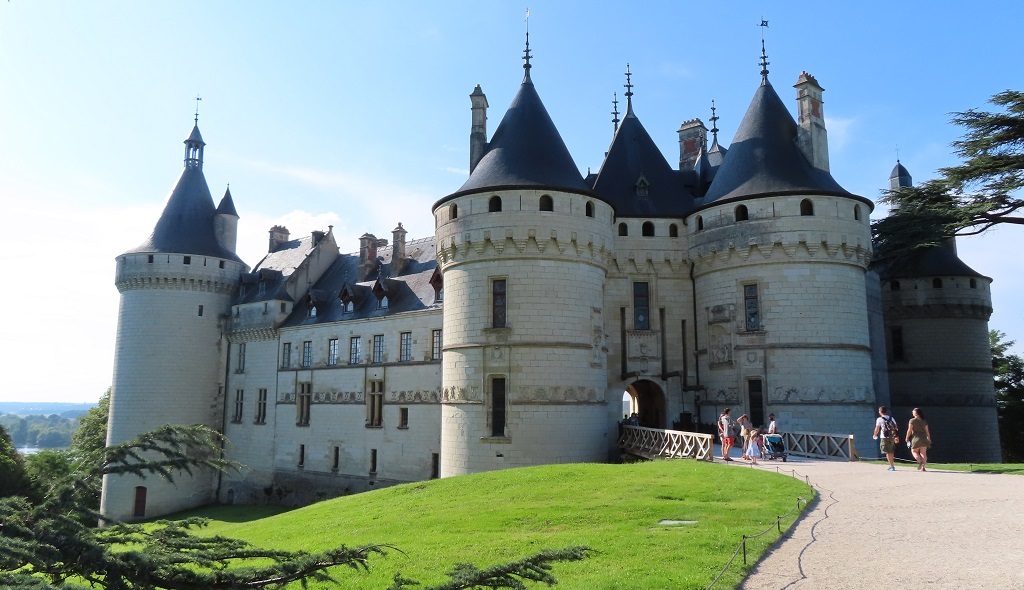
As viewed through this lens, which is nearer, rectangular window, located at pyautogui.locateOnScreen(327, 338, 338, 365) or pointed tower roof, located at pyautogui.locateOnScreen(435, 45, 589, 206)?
pointed tower roof, located at pyautogui.locateOnScreen(435, 45, 589, 206)

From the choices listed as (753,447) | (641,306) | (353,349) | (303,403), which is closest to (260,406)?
(303,403)

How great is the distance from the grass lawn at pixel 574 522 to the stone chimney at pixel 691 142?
1939 cm

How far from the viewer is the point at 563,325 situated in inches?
945

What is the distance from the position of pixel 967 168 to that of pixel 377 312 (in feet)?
81.1

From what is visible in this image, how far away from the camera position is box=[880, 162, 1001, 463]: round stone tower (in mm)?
33688

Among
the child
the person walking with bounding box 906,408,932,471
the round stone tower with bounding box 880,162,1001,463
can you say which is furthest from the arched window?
the round stone tower with bounding box 880,162,1001,463

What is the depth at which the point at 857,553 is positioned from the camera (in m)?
9.66

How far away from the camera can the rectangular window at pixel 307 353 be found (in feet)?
121

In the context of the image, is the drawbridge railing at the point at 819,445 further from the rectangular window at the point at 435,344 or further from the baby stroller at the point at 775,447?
the rectangular window at the point at 435,344

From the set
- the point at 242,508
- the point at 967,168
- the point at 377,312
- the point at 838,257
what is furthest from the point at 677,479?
the point at 242,508

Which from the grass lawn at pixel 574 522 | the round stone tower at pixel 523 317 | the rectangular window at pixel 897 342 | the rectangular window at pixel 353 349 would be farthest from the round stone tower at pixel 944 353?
the rectangular window at pixel 353 349

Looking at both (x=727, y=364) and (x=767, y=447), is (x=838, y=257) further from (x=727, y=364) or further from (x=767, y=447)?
(x=767, y=447)

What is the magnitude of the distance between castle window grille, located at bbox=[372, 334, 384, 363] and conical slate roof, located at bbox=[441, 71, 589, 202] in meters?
10.5

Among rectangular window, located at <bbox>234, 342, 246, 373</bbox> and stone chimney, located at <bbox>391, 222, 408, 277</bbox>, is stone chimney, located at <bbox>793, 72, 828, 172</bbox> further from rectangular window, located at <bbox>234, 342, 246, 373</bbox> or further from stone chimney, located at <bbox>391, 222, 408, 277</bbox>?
rectangular window, located at <bbox>234, 342, 246, 373</bbox>
